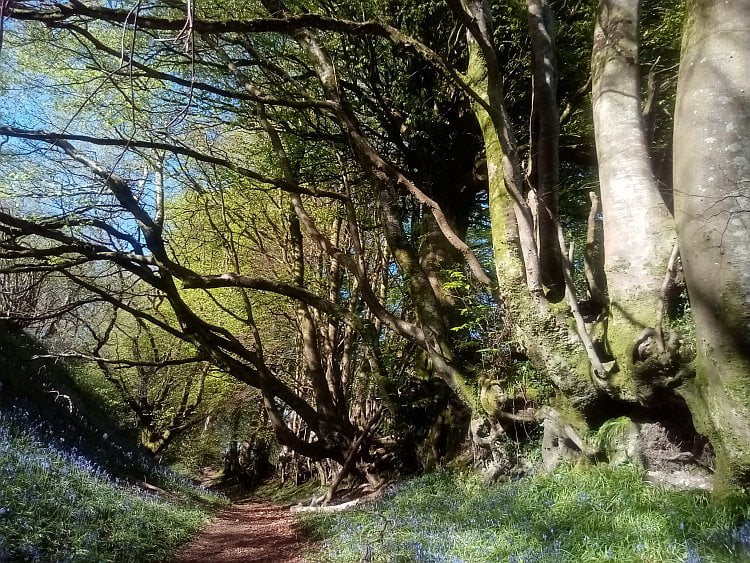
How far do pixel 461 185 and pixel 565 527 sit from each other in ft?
21.7

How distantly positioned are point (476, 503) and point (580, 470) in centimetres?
103

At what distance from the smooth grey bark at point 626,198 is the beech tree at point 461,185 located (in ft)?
0.06

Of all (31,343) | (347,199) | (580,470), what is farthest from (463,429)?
(31,343)

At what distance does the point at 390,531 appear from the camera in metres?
4.77

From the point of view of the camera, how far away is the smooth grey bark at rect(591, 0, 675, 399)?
155 inches

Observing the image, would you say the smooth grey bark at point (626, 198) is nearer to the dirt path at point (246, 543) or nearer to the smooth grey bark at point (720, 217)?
the smooth grey bark at point (720, 217)

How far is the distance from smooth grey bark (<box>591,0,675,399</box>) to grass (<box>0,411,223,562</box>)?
4.58 metres

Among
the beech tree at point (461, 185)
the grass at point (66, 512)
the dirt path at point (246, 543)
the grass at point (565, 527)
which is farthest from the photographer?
the dirt path at point (246, 543)

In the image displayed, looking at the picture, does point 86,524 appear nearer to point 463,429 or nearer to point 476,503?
point 476,503

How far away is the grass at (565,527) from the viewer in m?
2.74

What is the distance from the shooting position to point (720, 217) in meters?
3.05

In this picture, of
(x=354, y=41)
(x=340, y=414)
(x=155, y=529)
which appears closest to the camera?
(x=155, y=529)

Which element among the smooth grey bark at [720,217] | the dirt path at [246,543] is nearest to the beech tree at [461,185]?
the smooth grey bark at [720,217]

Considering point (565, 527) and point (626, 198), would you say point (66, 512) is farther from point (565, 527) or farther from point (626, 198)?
point (626, 198)
